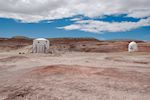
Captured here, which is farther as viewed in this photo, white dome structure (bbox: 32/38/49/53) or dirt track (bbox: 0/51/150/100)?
white dome structure (bbox: 32/38/49/53)

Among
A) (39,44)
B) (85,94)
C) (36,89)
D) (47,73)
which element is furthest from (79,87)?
(39,44)

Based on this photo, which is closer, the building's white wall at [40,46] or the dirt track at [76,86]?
the dirt track at [76,86]

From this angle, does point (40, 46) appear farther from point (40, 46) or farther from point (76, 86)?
point (76, 86)

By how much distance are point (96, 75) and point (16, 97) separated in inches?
267

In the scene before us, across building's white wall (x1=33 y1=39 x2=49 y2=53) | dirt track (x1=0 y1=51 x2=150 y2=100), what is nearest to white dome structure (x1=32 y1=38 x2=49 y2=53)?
building's white wall (x1=33 y1=39 x2=49 y2=53)

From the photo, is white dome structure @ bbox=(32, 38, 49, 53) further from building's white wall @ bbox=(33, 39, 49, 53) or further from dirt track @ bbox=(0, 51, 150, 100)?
dirt track @ bbox=(0, 51, 150, 100)

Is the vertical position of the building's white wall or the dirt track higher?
the building's white wall

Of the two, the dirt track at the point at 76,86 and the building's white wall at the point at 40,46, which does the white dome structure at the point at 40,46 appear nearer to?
the building's white wall at the point at 40,46

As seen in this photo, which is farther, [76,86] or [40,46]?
[40,46]

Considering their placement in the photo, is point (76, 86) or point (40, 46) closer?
point (76, 86)

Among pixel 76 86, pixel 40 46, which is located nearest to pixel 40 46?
pixel 40 46

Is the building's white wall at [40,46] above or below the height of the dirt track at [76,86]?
above

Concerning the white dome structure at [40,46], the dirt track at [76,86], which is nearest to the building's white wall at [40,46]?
the white dome structure at [40,46]

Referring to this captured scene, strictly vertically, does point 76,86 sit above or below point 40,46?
below
